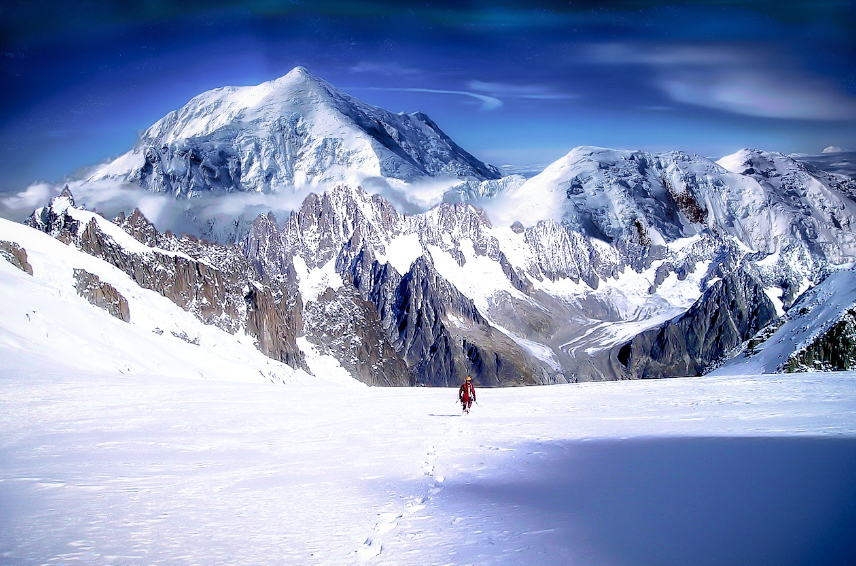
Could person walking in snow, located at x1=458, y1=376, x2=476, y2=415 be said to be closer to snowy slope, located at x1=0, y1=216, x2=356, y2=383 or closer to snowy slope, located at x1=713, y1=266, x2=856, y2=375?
snowy slope, located at x1=0, y1=216, x2=356, y2=383

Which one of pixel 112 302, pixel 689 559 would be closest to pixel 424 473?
pixel 689 559

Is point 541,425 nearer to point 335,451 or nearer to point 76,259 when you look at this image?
point 335,451

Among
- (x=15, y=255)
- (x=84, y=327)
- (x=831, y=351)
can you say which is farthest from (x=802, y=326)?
(x=15, y=255)

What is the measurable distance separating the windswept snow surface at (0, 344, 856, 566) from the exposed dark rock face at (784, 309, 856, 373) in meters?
38.0

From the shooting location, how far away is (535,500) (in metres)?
11.5

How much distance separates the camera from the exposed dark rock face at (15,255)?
6469 cm

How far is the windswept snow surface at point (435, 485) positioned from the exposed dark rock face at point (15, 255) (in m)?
47.4

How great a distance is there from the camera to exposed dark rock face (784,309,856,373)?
56.4 meters

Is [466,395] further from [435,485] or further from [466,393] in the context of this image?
[435,485]

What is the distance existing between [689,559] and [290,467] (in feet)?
30.8

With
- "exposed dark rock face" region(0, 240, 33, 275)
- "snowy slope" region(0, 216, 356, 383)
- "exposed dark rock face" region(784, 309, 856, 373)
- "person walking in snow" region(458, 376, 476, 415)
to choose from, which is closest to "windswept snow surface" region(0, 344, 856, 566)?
"person walking in snow" region(458, 376, 476, 415)

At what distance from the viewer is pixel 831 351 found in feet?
190

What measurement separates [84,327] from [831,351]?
5996 cm

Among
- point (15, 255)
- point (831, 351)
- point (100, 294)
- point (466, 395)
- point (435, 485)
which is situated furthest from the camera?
point (100, 294)
